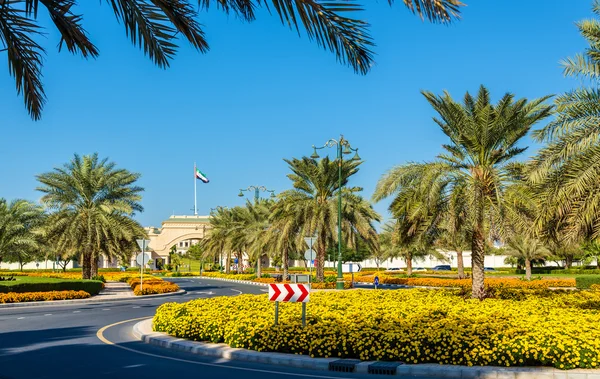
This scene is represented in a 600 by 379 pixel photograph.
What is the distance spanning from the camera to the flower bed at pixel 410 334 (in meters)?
9.78

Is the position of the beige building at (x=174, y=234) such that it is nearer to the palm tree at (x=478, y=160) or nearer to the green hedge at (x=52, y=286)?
the green hedge at (x=52, y=286)

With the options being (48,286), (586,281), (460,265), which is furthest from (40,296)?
(460,265)

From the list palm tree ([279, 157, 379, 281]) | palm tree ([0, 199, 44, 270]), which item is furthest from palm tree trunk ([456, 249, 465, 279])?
palm tree ([0, 199, 44, 270])

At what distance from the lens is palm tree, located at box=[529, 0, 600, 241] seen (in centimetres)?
1514

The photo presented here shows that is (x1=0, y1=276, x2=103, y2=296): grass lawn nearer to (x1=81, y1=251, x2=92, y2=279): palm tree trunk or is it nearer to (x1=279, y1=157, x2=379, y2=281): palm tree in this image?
(x1=81, y1=251, x2=92, y2=279): palm tree trunk

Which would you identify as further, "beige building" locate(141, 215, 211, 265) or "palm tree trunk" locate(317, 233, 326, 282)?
"beige building" locate(141, 215, 211, 265)

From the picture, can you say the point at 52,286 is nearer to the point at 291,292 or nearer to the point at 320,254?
the point at 320,254

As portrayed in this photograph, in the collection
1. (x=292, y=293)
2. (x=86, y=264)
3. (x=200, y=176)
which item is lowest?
(x=292, y=293)

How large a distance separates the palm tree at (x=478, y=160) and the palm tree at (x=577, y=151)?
16.3 feet

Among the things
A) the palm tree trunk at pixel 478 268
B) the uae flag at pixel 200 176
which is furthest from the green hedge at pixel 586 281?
the uae flag at pixel 200 176

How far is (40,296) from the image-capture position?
26.2 meters

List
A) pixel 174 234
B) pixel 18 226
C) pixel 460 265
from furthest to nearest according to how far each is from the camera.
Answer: pixel 174 234 < pixel 460 265 < pixel 18 226

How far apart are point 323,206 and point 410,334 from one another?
82.5ft

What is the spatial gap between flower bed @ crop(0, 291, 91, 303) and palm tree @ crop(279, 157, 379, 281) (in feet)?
43.2
